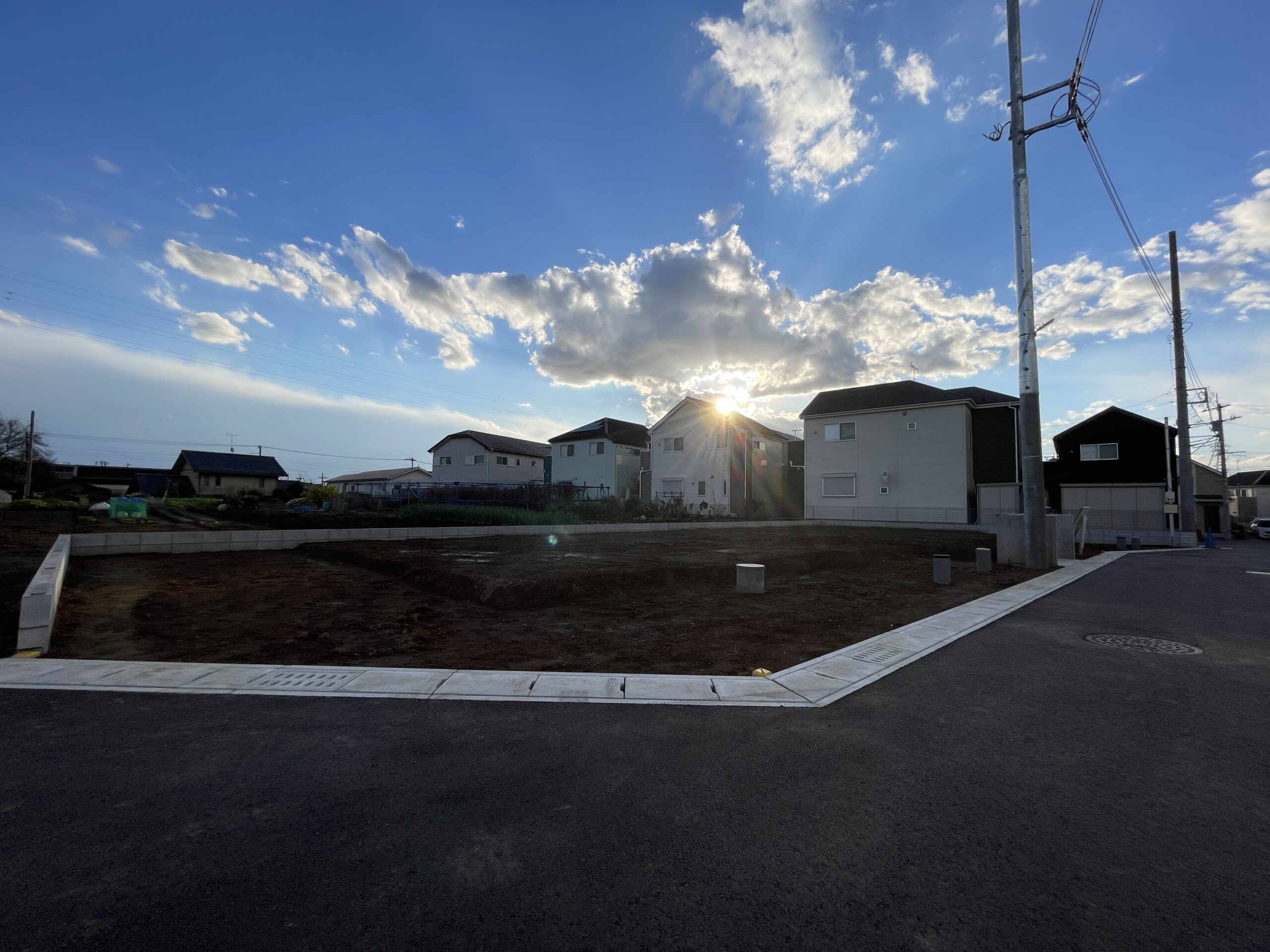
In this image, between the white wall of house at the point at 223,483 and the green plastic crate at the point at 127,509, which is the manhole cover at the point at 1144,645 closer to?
the green plastic crate at the point at 127,509

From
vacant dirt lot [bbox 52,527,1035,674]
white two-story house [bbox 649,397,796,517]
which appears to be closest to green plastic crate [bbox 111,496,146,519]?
vacant dirt lot [bbox 52,527,1035,674]

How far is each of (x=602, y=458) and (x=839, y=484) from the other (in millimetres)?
16476

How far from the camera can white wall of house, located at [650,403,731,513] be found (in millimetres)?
33844

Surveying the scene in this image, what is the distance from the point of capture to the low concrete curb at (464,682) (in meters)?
4.48

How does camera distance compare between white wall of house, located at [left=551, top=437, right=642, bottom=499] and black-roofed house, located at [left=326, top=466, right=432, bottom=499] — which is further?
black-roofed house, located at [left=326, top=466, right=432, bottom=499]

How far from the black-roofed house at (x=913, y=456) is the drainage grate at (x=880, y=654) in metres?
25.7

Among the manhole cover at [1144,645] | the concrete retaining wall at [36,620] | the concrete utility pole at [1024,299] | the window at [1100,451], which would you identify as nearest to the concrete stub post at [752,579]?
the manhole cover at [1144,645]

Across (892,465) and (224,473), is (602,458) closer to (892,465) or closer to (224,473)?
(892,465)

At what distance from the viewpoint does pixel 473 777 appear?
3152 millimetres

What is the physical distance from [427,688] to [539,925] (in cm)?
296

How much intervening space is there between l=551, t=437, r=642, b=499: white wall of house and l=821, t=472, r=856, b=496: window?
533 inches

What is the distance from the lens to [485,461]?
4203 centimetres

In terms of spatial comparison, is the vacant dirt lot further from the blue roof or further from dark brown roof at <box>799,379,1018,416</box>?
the blue roof

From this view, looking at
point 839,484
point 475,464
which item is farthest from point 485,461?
point 839,484
